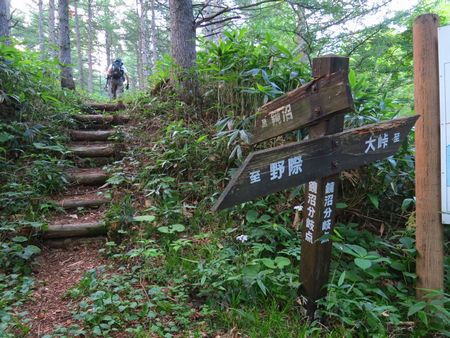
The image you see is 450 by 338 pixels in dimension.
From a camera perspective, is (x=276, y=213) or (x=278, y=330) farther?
(x=276, y=213)

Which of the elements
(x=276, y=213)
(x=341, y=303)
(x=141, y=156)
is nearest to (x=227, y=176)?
(x=276, y=213)

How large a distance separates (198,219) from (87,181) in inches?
80.5

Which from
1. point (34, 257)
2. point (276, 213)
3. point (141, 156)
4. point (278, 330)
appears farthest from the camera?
point (141, 156)

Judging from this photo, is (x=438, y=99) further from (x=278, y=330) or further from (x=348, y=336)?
(x=278, y=330)

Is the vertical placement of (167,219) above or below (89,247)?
above

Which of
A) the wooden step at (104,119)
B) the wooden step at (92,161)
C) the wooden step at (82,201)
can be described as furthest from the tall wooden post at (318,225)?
the wooden step at (104,119)

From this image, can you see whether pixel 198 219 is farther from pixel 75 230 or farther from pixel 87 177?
pixel 87 177

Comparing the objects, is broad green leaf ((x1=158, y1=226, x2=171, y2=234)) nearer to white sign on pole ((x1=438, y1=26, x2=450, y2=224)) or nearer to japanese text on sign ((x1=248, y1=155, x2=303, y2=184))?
japanese text on sign ((x1=248, y1=155, x2=303, y2=184))

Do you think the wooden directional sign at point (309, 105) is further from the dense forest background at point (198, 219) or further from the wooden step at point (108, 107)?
the wooden step at point (108, 107)

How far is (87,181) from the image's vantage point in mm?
4758

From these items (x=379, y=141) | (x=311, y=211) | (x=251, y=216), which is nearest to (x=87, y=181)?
(x=251, y=216)

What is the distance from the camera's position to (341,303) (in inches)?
96.6

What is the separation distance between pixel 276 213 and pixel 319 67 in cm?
182

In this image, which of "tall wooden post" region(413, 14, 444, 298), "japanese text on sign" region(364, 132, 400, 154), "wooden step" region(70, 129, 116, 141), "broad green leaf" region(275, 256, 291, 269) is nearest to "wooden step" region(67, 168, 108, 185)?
"wooden step" region(70, 129, 116, 141)
